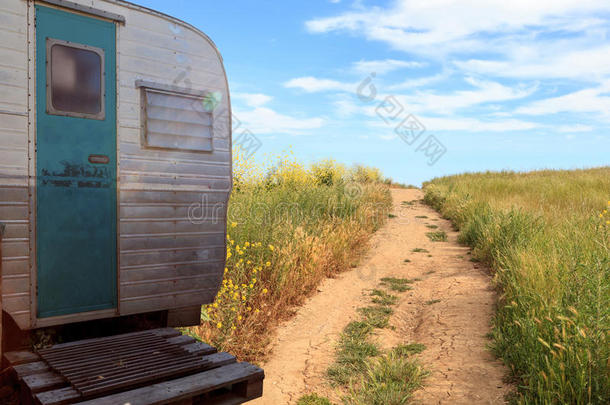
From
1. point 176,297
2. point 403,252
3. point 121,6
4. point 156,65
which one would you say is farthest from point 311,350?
point 403,252

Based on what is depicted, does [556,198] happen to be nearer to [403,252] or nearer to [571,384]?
[403,252]

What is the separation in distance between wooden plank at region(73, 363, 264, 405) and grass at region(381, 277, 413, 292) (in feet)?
15.3

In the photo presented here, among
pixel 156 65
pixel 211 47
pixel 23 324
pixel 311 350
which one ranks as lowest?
pixel 311 350

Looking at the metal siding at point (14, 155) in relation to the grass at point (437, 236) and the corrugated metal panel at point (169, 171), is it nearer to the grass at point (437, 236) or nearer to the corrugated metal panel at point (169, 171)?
the corrugated metal panel at point (169, 171)

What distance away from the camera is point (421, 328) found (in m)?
5.93

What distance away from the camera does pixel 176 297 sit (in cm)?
438

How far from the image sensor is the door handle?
3.85m

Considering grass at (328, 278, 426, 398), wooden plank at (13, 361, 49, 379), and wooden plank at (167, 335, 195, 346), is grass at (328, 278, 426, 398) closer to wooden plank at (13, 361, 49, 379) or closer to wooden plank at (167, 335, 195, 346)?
wooden plank at (167, 335, 195, 346)

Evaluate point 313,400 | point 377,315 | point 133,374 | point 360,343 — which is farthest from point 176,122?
point 377,315

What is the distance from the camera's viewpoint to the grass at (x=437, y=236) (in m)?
11.2

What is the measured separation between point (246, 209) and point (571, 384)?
17.0ft

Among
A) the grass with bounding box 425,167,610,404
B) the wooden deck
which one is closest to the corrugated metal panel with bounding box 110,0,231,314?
the wooden deck

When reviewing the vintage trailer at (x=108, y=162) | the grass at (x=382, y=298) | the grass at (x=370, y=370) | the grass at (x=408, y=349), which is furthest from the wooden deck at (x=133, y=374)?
the grass at (x=382, y=298)

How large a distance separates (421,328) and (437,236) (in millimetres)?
5913
